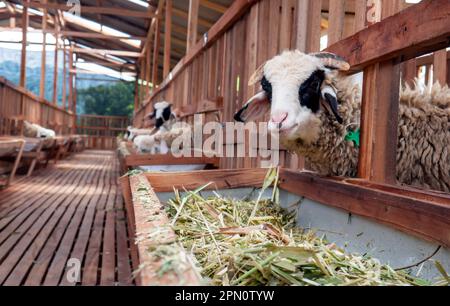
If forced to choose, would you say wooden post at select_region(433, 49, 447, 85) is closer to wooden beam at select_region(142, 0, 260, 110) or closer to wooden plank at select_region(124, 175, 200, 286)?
wooden beam at select_region(142, 0, 260, 110)

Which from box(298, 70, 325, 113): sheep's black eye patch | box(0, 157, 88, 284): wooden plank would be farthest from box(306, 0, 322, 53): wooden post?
box(0, 157, 88, 284): wooden plank

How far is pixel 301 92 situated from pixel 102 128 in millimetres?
30423

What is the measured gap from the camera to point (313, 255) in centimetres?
129

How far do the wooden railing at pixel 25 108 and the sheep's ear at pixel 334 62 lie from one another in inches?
332

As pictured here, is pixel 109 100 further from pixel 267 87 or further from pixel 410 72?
pixel 267 87

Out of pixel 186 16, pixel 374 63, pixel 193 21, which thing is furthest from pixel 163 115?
pixel 374 63

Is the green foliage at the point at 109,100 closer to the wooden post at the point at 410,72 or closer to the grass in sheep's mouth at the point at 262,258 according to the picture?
the wooden post at the point at 410,72

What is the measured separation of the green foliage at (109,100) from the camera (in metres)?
32.2

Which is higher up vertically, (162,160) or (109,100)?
(109,100)

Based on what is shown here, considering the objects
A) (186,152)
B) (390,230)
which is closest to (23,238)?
(186,152)

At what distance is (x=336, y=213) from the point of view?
2.14 metres

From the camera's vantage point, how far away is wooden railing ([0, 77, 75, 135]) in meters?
9.48

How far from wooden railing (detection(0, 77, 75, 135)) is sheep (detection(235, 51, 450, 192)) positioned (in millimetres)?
8252

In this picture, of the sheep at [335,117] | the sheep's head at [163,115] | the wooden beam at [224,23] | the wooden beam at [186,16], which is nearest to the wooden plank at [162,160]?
the wooden beam at [224,23]
